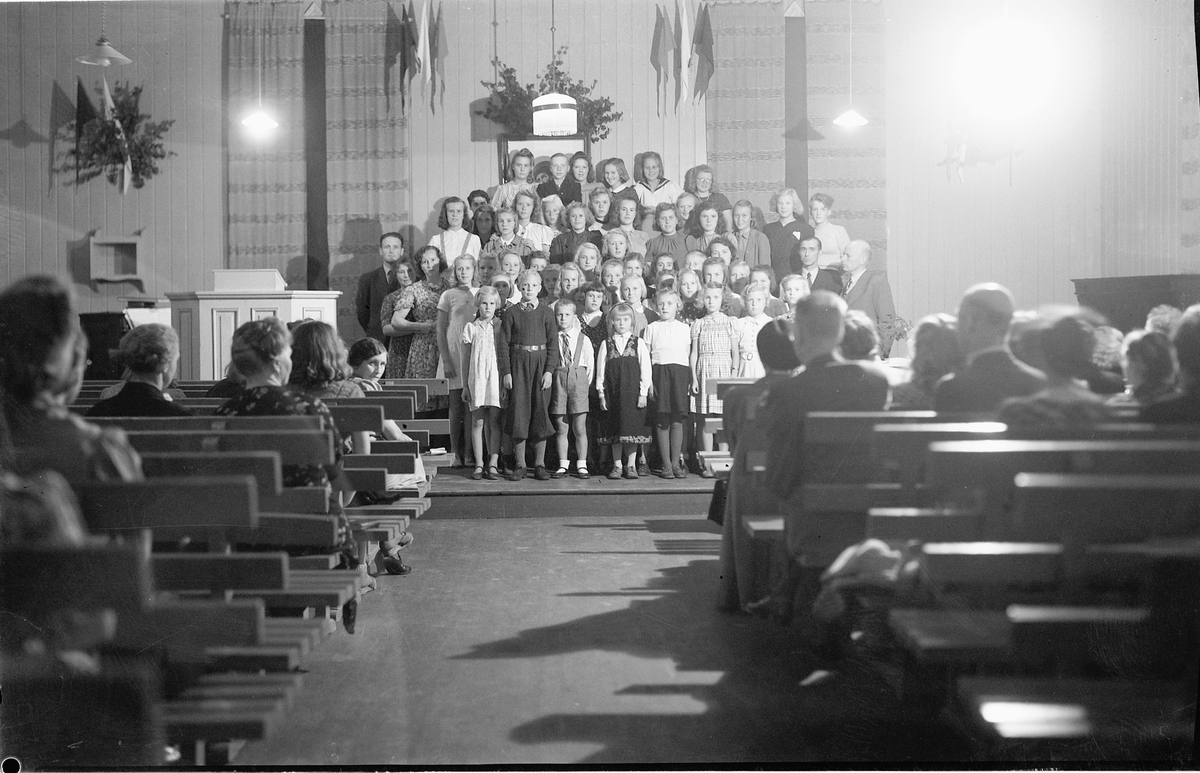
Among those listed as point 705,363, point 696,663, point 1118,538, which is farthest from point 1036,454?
point 696,663

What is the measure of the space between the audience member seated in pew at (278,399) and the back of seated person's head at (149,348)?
14 cm

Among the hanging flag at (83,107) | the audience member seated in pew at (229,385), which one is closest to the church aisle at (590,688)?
the audience member seated in pew at (229,385)

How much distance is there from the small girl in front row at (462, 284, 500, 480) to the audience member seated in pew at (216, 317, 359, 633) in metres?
0.38

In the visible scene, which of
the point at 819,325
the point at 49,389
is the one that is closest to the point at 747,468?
the point at 819,325

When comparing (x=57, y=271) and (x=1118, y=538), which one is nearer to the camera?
(x=1118, y=538)

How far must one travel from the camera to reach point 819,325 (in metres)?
1.85

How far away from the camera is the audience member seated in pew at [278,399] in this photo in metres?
1.92

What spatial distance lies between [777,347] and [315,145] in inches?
47.2

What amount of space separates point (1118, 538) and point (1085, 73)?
1.05m

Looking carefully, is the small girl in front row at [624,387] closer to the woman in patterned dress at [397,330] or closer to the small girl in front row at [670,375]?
the small girl in front row at [670,375]

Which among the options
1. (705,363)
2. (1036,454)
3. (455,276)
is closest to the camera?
(1036,454)

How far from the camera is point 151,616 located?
191 centimetres

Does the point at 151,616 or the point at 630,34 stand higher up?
the point at 630,34

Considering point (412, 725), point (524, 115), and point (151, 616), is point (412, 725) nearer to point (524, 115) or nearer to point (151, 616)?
point (151, 616)
